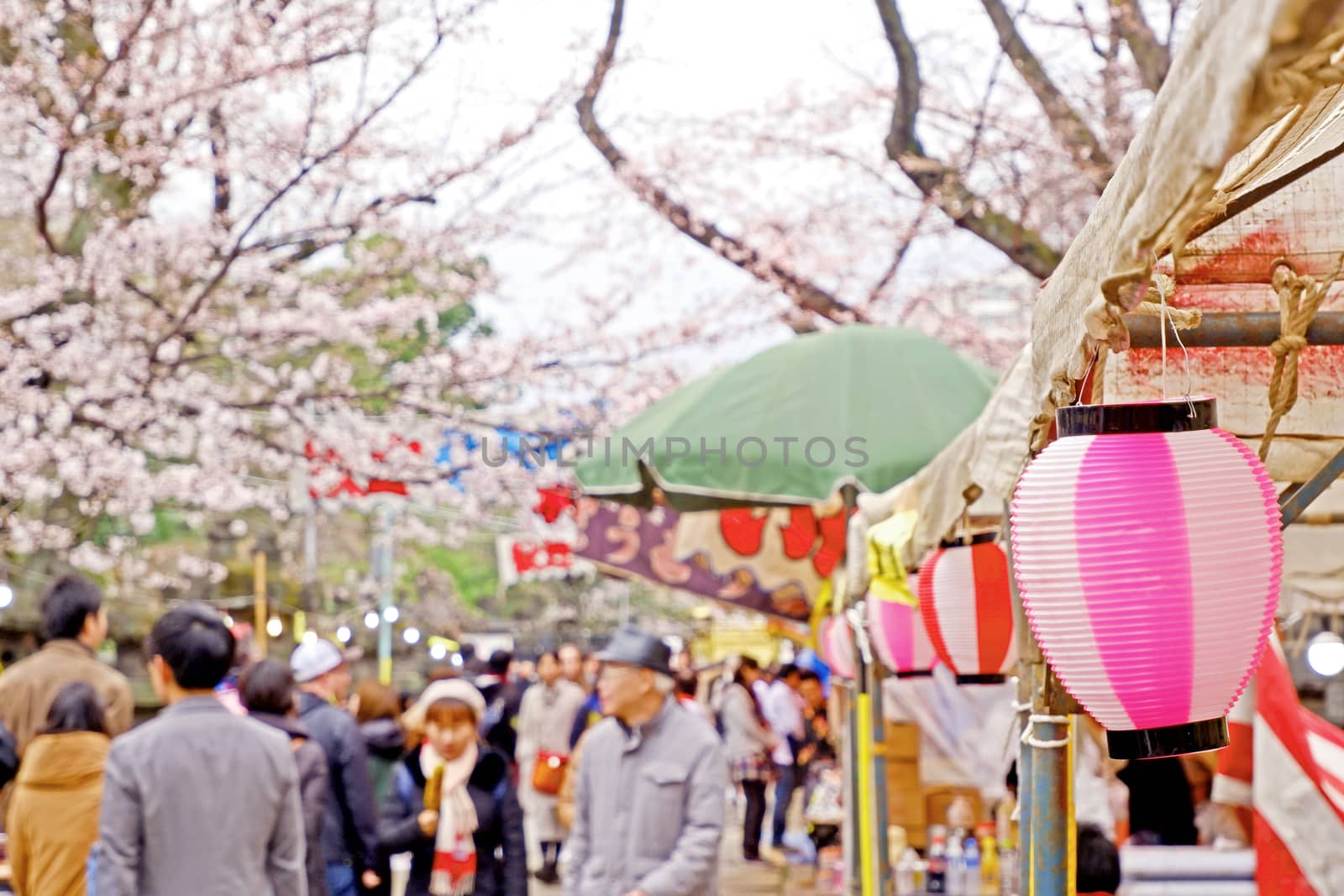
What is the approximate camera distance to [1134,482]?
225 cm

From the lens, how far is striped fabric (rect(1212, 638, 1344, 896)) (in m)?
3.99

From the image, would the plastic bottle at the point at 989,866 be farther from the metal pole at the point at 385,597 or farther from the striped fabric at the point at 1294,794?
the metal pole at the point at 385,597

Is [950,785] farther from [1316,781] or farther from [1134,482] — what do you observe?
[1134,482]

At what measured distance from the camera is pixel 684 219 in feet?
37.0

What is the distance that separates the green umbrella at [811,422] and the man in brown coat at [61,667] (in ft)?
9.55

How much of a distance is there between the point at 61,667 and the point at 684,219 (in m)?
5.73

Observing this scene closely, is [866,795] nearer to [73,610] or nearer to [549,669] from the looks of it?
[73,610]

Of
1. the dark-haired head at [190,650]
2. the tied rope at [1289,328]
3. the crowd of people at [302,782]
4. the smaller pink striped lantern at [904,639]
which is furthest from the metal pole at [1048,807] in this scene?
the smaller pink striped lantern at [904,639]

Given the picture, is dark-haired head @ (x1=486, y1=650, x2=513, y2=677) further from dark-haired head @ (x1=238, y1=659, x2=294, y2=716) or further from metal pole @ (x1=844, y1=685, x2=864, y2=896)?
dark-haired head @ (x1=238, y1=659, x2=294, y2=716)

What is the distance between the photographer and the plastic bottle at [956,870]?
28.0 feet

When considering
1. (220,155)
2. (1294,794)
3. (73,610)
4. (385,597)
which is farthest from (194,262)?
(385,597)

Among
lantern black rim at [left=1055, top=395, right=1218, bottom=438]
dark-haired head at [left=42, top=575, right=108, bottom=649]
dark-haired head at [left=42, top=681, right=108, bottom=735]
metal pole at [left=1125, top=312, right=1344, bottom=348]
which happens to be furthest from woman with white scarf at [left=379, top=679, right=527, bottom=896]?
lantern black rim at [left=1055, top=395, right=1218, bottom=438]

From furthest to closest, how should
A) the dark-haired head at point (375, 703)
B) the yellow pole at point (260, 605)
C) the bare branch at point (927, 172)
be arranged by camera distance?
the yellow pole at point (260, 605), the bare branch at point (927, 172), the dark-haired head at point (375, 703)

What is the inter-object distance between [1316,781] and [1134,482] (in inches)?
88.5
